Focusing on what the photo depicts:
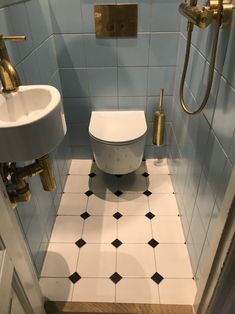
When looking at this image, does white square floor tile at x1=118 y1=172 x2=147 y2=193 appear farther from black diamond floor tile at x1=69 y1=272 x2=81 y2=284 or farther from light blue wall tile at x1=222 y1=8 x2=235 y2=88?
light blue wall tile at x1=222 y1=8 x2=235 y2=88

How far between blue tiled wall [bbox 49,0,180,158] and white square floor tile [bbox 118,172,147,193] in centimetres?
40

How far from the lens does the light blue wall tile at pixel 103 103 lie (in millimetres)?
1894

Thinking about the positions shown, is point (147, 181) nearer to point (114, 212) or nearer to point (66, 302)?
point (114, 212)

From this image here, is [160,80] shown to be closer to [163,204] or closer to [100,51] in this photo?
[100,51]

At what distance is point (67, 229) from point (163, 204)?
2.20ft

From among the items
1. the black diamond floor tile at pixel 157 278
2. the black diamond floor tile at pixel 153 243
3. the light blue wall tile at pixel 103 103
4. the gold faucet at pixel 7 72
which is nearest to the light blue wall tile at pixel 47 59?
the light blue wall tile at pixel 103 103

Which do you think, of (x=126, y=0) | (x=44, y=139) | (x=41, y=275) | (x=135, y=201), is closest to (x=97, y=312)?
(x=41, y=275)

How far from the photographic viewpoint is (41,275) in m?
1.39

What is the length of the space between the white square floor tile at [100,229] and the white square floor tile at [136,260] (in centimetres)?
11

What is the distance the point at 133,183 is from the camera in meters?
1.96

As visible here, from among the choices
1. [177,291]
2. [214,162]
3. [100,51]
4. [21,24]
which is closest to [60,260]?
[177,291]

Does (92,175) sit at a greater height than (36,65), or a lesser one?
lesser

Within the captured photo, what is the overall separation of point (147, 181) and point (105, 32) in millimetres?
1085

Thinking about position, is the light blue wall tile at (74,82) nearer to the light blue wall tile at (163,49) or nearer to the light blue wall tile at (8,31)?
the light blue wall tile at (163,49)
